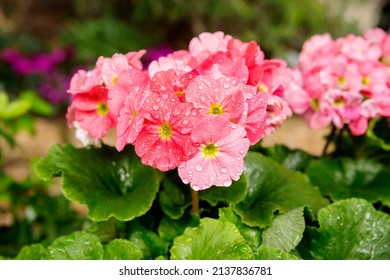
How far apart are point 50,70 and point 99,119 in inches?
126

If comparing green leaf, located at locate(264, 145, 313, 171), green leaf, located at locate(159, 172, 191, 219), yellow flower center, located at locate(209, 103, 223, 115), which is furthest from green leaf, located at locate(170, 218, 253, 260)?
green leaf, located at locate(264, 145, 313, 171)

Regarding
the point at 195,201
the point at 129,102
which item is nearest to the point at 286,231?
the point at 195,201

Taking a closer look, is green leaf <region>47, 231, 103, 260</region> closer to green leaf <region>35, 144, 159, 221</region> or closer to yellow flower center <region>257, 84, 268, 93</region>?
green leaf <region>35, 144, 159, 221</region>

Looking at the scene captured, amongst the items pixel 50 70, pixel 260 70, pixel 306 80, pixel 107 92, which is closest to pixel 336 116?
pixel 306 80

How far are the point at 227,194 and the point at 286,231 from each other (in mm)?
157

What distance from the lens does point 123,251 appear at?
1.25 meters

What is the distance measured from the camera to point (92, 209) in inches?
50.5

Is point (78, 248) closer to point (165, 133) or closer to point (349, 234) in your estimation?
point (165, 133)

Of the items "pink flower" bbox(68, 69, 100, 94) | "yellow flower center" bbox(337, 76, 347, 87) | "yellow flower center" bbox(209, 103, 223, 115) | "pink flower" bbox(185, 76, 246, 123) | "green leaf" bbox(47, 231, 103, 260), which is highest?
"pink flower" bbox(185, 76, 246, 123)

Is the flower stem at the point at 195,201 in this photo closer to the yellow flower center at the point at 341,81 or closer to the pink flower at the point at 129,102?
the pink flower at the point at 129,102

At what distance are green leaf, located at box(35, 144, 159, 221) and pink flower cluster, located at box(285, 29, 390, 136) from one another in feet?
1.36

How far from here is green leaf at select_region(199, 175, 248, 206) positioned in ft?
4.30
